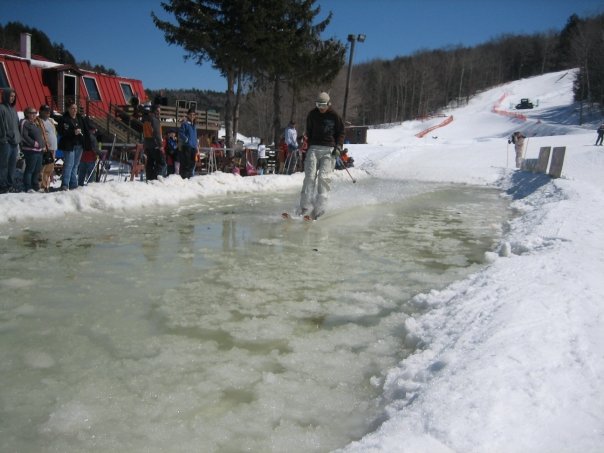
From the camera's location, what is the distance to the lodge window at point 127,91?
2483 cm

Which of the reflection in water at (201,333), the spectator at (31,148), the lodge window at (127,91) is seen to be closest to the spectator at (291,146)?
the spectator at (31,148)

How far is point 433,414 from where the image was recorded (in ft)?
5.33

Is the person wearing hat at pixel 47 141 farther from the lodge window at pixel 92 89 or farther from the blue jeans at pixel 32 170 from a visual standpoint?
the lodge window at pixel 92 89

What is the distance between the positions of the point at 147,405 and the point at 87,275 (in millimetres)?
2127

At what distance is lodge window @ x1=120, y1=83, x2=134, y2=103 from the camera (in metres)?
24.8

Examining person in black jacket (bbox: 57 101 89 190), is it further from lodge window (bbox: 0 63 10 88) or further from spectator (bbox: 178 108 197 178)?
lodge window (bbox: 0 63 10 88)

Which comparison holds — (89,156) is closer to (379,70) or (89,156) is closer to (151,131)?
(151,131)

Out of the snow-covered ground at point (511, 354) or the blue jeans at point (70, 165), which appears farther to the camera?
the blue jeans at point (70, 165)

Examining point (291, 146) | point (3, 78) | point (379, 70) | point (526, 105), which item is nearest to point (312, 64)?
point (291, 146)

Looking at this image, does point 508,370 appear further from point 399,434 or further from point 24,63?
point 24,63

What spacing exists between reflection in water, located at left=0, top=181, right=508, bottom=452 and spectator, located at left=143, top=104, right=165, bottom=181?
3.81 meters

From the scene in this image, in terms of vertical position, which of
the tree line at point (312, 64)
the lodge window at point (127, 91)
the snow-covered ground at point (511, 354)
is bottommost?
the snow-covered ground at point (511, 354)

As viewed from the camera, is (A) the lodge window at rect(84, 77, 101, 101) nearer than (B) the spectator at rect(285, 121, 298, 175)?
No

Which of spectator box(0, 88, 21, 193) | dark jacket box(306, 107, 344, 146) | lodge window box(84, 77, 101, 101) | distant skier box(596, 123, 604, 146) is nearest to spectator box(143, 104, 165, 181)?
spectator box(0, 88, 21, 193)
